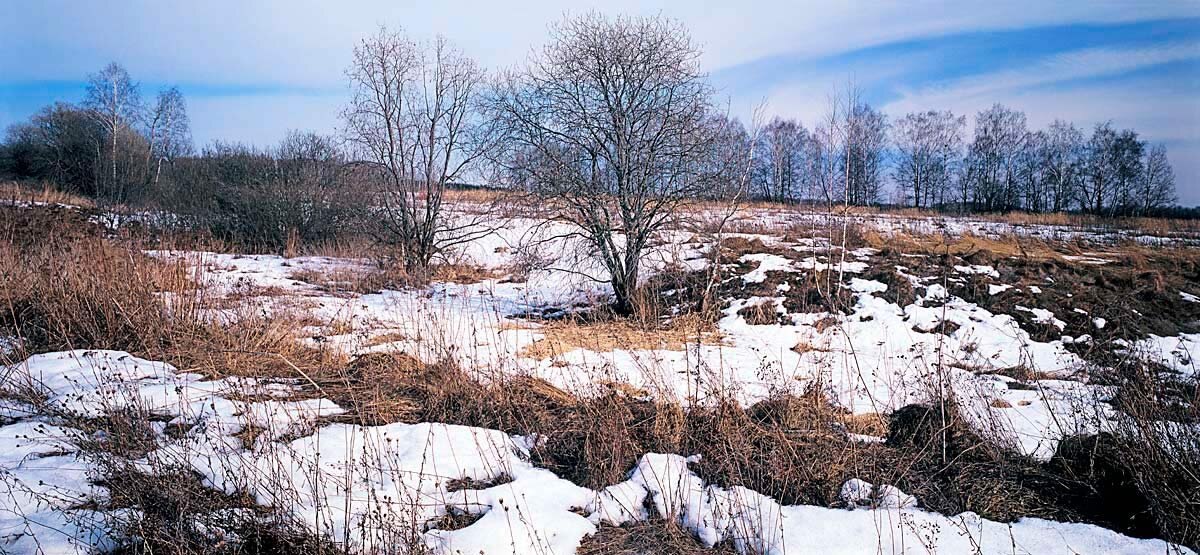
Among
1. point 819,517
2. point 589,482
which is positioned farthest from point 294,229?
point 819,517

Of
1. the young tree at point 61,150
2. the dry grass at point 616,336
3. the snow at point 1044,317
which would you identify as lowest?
the snow at point 1044,317

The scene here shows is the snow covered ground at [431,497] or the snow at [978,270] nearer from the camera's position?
the snow covered ground at [431,497]

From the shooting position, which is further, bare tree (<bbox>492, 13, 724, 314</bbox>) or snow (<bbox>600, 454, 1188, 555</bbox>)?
bare tree (<bbox>492, 13, 724, 314</bbox>)

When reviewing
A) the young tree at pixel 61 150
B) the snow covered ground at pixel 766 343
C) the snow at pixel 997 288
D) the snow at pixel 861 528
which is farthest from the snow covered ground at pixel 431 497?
the young tree at pixel 61 150

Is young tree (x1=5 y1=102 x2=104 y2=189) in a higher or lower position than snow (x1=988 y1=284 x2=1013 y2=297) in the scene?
higher

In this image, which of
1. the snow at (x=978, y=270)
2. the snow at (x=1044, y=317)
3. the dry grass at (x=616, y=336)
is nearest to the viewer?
the dry grass at (x=616, y=336)

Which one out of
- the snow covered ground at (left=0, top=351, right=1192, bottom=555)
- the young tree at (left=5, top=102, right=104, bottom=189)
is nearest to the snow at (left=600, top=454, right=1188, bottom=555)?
the snow covered ground at (left=0, top=351, right=1192, bottom=555)

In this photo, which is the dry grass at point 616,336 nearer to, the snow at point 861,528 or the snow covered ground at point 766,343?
the snow covered ground at point 766,343

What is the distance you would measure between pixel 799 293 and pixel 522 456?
7.39 m

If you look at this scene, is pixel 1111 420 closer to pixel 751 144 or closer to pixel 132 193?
pixel 751 144

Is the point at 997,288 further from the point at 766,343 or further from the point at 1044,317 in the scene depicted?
the point at 766,343

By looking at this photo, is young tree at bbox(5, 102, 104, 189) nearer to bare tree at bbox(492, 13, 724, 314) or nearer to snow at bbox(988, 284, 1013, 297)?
bare tree at bbox(492, 13, 724, 314)

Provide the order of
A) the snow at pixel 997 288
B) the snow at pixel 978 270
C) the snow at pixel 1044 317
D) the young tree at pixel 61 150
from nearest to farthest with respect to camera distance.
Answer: the snow at pixel 1044 317 → the snow at pixel 997 288 → the snow at pixel 978 270 → the young tree at pixel 61 150

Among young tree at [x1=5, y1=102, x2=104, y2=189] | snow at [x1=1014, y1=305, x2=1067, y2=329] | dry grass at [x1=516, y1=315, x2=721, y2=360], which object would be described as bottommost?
snow at [x1=1014, y1=305, x2=1067, y2=329]
